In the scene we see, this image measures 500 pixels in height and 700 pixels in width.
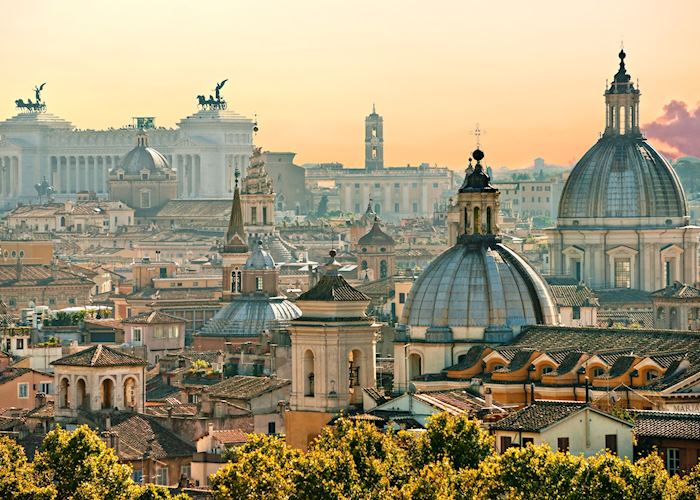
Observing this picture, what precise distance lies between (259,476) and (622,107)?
69566 millimetres

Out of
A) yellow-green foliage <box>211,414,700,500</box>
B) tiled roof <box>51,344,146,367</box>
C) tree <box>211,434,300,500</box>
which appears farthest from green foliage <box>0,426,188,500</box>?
tiled roof <box>51,344,146,367</box>

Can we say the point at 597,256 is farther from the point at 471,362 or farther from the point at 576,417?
the point at 576,417

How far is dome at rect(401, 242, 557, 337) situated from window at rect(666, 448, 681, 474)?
1755cm

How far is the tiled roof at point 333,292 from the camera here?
3091 inches

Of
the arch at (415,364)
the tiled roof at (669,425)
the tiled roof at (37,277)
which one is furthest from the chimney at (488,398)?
the tiled roof at (37,277)

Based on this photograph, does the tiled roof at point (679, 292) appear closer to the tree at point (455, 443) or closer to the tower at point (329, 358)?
the tower at point (329, 358)

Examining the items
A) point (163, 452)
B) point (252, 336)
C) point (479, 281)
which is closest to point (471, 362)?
point (479, 281)

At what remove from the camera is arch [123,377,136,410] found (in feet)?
287

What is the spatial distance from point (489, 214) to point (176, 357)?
26865mm

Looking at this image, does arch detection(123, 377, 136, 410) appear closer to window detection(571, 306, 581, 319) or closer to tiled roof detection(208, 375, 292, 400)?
tiled roof detection(208, 375, 292, 400)

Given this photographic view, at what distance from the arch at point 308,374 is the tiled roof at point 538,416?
10.6 meters

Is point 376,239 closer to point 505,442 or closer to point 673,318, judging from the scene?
point 673,318

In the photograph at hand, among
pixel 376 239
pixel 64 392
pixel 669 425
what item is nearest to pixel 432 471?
pixel 669 425

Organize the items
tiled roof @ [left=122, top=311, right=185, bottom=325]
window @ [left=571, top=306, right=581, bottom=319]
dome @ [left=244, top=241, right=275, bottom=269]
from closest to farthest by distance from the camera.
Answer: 1. window @ [left=571, top=306, right=581, bottom=319]
2. tiled roof @ [left=122, top=311, right=185, bottom=325]
3. dome @ [left=244, top=241, right=275, bottom=269]
